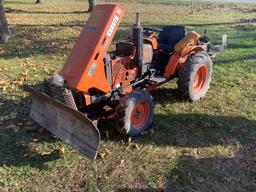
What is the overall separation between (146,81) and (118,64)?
853 mm

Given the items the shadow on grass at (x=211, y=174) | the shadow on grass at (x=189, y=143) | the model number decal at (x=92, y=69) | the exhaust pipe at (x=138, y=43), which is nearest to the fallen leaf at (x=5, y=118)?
the shadow on grass at (x=189, y=143)

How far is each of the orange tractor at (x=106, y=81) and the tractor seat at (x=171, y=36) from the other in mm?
257

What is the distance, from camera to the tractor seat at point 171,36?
22.9 feet

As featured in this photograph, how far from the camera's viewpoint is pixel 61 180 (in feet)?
15.4

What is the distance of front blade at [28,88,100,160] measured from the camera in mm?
4641

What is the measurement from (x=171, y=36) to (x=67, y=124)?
3.07 metres

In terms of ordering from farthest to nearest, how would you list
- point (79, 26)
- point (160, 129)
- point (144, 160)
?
point (79, 26), point (160, 129), point (144, 160)

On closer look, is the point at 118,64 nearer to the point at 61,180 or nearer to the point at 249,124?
the point at 61,180

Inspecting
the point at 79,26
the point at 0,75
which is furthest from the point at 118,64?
the point at 79,26

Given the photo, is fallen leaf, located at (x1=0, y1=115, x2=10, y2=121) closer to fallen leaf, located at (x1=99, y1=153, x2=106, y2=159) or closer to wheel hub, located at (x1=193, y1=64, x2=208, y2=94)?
fallen leaf, located at (x1=99, y1=153, x2=106, y2=159)

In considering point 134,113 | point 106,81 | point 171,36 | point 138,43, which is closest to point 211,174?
point 134,113

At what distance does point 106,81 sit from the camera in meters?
5.49

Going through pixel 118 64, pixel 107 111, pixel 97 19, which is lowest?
pixel 107 111

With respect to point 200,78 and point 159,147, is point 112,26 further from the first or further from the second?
point 200,78
